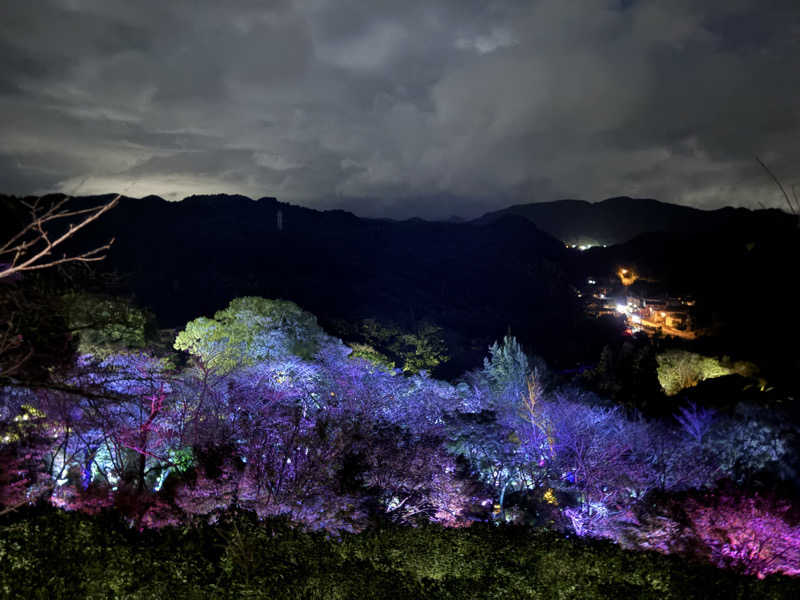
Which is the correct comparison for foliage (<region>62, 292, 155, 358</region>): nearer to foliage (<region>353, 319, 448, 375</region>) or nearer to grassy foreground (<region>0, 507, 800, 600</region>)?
grassy foreground (<region>0, 507, 800, 600</region>)

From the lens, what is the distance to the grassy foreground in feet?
26.5

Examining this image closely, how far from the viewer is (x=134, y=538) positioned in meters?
9.56

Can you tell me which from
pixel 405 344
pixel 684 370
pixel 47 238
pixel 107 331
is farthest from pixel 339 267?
pixel 47 238

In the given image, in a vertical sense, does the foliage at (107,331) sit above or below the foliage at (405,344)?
above

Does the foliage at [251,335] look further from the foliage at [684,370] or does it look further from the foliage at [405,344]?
the foliage at [684,370]

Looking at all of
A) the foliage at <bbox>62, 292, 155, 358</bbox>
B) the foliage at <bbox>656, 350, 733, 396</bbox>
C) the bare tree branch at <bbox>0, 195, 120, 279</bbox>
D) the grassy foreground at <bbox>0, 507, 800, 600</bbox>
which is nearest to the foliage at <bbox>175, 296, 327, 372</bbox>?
the foliage at <bbox>62, 292, 155, 358</bbox>

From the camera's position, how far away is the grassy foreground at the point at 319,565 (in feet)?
26.5

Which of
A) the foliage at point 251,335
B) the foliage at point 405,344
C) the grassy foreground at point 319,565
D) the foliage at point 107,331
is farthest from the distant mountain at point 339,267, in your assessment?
the grassy foreground at point 319,565

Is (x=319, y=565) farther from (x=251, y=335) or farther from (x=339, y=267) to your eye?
(x=339, y=267)

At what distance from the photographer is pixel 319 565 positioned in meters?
8.82

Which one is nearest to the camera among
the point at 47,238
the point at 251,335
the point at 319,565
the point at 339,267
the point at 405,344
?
the point at 47,238

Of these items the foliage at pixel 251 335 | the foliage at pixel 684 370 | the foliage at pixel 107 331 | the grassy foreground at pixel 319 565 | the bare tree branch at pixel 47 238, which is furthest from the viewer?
the foliage at pixel 684 370

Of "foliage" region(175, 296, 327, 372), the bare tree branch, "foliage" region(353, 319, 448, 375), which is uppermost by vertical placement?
the bare tree branch

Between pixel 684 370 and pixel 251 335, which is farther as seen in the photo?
pixel 684 370
